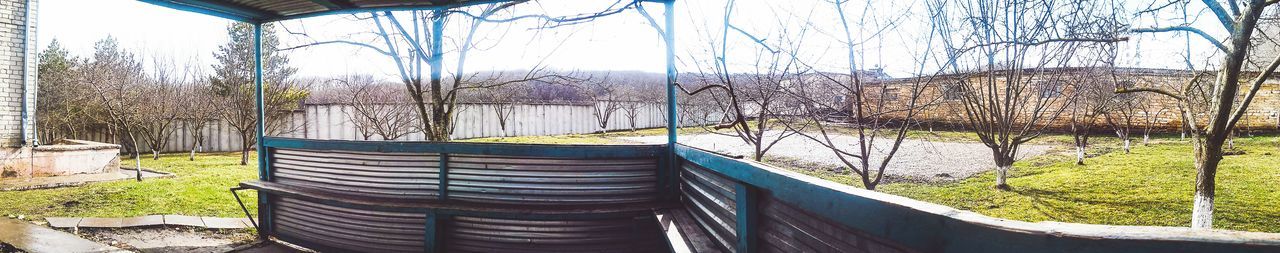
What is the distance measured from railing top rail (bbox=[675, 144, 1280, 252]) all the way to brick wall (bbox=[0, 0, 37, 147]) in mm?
13947

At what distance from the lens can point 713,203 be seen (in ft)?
7.91

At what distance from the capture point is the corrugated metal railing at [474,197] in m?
3.59

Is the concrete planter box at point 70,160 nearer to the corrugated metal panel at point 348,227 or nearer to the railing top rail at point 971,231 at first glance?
the corrugated metal panel at point 348,227

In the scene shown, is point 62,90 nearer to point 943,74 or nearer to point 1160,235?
point 943,74

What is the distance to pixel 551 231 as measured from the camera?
362 centimetres

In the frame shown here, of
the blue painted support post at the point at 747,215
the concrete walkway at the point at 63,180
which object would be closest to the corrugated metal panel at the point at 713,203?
the blue painted support post at the point at 747,215

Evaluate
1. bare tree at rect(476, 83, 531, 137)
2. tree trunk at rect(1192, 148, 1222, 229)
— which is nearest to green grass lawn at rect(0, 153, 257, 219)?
tree trunk at rect(1192, 148, 1222, 229)

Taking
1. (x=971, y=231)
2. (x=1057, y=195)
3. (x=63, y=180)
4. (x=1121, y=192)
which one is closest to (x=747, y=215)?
(x=971, y=231)

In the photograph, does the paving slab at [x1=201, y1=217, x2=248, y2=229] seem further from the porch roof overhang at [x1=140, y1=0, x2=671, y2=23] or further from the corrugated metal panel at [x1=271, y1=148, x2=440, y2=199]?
the porch roof overhang at [x1=140, y1=0, x2=671, y2=23]

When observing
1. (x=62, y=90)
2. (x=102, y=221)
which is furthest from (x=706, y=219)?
(x=62, y=90)

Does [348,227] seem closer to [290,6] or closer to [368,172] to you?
[368,172]

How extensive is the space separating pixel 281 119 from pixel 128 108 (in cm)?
525

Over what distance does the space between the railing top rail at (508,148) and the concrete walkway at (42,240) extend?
6.61ft

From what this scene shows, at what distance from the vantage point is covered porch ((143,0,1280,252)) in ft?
4.72
